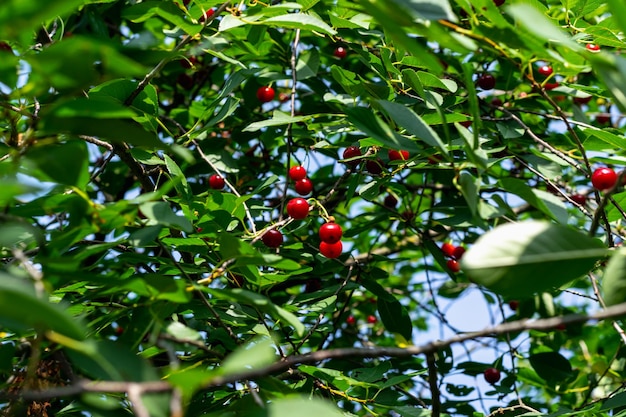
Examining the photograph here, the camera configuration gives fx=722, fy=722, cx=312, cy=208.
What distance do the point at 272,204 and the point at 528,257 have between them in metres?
2.02

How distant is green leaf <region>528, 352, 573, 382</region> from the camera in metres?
2.78

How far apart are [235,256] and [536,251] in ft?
1.80

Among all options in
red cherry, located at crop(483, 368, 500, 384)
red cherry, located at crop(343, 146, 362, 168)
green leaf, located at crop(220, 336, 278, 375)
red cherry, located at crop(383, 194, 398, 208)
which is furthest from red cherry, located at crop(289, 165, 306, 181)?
green leaf, located at crop(220, 336, 278, 375)

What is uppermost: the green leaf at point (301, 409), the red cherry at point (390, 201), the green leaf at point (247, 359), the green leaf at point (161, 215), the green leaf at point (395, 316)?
the green leaf at point (161, 215)

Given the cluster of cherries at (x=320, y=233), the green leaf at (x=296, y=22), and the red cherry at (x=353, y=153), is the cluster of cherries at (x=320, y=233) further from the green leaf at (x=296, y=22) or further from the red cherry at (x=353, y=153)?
the green leaf at (x=296, y=22)

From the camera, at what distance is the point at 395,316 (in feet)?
8.69

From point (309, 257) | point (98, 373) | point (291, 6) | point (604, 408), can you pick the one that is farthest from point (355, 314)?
point (98, 373)

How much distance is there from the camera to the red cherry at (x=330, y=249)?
2.18m

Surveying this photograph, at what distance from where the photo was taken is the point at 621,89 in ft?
3.68

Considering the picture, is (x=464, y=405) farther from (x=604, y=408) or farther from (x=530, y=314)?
(x=604, y=408)

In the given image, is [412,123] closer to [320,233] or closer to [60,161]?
[60,161]

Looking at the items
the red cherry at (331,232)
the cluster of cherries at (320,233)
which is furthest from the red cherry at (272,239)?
the red cherry at (331,232)

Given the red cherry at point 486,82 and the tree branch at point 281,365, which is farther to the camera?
the red cherry at point 486,82

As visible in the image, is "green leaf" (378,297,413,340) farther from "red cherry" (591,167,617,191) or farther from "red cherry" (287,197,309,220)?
"red cherry" (591,167,617,191)
